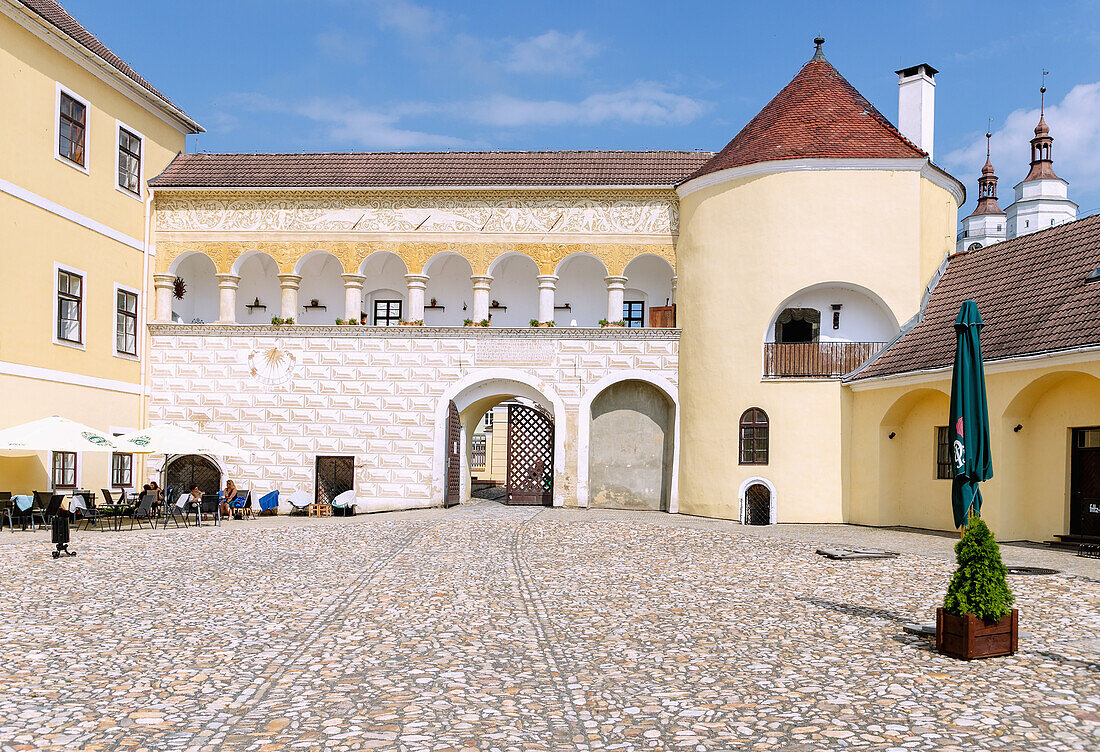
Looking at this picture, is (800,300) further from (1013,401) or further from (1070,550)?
(1070,550)

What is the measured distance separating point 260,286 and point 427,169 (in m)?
6.26

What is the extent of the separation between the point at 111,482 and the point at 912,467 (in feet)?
61.9

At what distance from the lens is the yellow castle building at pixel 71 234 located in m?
20.4

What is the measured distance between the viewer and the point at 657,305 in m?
27.6

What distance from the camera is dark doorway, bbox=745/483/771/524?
23219mm

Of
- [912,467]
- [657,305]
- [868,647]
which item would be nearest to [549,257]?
[657,305]

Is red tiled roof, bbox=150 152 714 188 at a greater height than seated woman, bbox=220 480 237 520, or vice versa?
red tiled roof, bbox=150 152 714 188

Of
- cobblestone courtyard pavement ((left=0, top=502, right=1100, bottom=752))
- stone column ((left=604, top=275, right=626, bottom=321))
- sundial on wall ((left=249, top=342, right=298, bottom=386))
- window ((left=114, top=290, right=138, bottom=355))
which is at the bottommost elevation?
A: cobblestone courtyard pavement ((left=0, top=502, right=1100, bottom=752))

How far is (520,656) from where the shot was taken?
818 cm

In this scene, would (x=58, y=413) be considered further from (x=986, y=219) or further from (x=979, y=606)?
(x=986, y=219)

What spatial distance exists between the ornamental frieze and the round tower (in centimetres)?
229

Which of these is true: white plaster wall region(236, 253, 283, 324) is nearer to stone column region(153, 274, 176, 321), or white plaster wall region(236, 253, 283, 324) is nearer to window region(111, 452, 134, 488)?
stone column region(153, 274, 176, 321)

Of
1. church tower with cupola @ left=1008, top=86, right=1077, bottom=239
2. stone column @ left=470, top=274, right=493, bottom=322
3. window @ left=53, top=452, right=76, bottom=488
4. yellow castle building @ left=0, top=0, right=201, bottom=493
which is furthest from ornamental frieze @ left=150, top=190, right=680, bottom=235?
church tower with cupola @ left=1008, top=86, right=1077, bottom=239

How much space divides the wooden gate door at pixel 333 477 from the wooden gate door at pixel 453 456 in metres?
2.53
